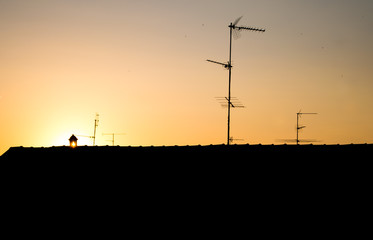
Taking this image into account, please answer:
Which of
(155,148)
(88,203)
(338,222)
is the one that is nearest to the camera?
(338,222)

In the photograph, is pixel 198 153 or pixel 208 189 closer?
pixel 208 189

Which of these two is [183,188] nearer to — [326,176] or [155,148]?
[155,148]

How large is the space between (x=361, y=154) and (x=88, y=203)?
33.4 ft

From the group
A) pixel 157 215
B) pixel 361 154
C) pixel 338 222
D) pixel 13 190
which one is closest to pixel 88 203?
pixel 157 215

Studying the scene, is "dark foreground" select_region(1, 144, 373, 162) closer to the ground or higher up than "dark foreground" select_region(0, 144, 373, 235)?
higher up

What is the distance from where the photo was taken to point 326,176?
1285cm

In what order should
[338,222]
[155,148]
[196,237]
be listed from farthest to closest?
[155,148] → [196,237] → [338,222]

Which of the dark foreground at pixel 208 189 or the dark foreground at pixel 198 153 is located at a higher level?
the dark foreground at pixel 198 153

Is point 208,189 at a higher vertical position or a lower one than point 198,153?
lower

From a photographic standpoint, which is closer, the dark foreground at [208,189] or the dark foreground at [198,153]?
the dark foreground at [208,189]

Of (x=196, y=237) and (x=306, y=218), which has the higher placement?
(x=306, y=218)

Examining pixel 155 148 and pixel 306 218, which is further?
pixel 155 148

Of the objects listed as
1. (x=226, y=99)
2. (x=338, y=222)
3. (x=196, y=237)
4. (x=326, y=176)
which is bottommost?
(x=196, y=237)

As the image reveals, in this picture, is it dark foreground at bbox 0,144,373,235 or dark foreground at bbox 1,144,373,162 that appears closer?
dark foreground at bbox 0,144,373,235
